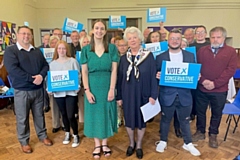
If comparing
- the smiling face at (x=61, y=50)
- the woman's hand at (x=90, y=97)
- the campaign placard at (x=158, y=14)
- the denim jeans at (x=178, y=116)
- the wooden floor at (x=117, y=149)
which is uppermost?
the campaign placard at (x=158, y=14)

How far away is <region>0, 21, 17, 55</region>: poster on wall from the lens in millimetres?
4596

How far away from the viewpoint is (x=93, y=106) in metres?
2.25

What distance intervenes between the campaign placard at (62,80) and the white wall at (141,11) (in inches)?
192

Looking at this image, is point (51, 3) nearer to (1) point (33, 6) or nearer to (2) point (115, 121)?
(1) point (33, 6)

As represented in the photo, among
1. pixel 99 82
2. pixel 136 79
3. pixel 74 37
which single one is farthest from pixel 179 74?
pixel 74 37

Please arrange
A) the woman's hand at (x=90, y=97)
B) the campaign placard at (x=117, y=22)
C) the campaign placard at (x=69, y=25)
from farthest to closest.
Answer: the campaign placard at (x=117, y=22), the campaign placard at (x=69, y=25), the woman's hand at (x=90, y=97)

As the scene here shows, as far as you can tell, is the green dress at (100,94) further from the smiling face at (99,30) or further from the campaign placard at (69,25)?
the campaign placard at (69,25)

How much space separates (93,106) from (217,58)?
156cm

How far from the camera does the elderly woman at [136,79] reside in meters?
2.16

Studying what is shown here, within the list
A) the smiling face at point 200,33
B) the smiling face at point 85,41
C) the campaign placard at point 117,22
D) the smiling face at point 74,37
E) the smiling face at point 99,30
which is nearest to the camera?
the smiling face at point 99,30

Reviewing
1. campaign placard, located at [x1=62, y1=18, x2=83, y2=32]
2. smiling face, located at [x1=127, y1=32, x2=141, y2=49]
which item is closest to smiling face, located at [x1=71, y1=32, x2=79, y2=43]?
campaign placard, located at [x1=62, y1=18, x2=83, y2=32]

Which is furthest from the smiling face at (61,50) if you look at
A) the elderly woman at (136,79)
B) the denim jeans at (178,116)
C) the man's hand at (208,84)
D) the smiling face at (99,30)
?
the man's hand at (208,84)

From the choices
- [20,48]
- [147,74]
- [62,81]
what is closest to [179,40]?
[147,74]

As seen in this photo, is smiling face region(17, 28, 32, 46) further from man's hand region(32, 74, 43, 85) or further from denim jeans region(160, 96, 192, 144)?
denim jeans region(160, 96, 192, 144)
